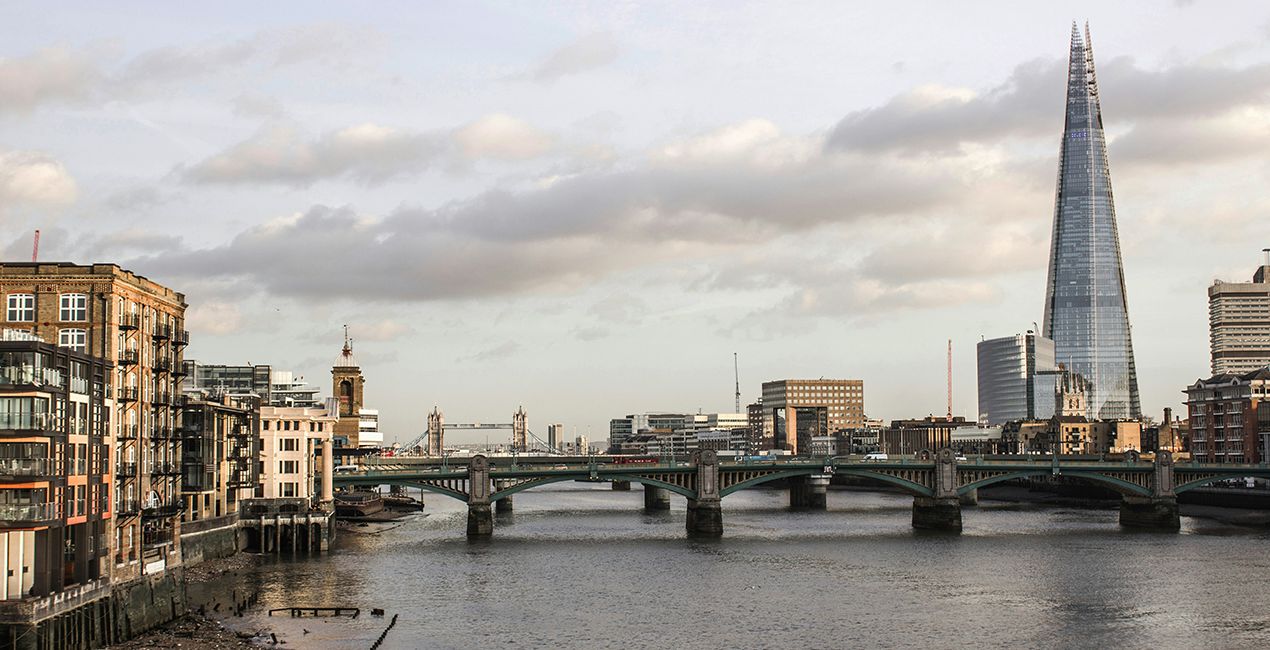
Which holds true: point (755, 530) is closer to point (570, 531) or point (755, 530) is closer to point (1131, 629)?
point (570, 531)

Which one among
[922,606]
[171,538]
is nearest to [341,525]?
[171,538]

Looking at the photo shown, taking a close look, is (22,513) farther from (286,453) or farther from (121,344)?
(286,453)

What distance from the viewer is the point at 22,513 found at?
79000 millimetres

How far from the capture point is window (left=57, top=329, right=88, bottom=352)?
3917 inches

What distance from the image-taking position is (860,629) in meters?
95.8

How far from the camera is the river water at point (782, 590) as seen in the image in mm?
93062

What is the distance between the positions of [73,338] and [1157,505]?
474ft

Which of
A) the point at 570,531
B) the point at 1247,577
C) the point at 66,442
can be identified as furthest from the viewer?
the point at 570,531

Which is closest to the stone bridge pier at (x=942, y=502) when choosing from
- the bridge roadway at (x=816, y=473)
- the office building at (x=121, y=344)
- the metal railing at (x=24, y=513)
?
the bridge roadway at (x=816, y=473)

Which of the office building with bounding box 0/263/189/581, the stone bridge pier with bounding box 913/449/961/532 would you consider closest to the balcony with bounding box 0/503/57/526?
the office building with bounding box 0/263/189/581

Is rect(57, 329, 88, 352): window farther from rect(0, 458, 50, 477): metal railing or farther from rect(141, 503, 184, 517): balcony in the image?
rect(0, 458, 50, 477): metal railing

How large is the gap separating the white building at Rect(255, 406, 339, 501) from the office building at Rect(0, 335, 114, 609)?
6319 centimetres

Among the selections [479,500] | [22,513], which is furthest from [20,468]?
[479,500]

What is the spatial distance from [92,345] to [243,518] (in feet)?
161
